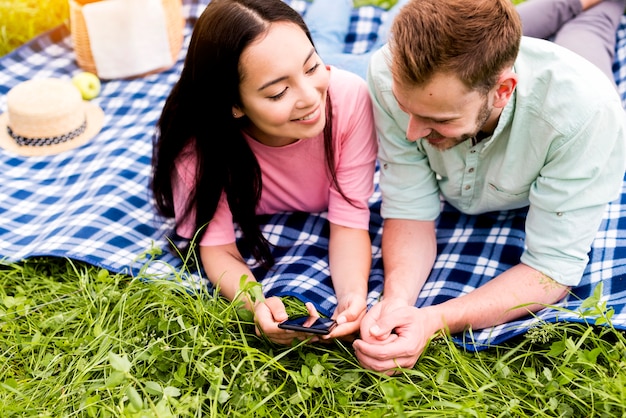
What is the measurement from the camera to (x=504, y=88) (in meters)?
1.82

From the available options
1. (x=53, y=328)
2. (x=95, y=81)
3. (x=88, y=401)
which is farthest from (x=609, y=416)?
(x=95, y=81)

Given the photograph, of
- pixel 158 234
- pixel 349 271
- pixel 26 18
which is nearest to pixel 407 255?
pixel 349 271

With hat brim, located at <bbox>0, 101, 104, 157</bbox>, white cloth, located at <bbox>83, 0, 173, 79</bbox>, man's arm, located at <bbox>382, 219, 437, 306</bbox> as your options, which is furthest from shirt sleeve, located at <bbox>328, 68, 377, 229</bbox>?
white cloth, located at <bbox>83, 0, 173, 79</bbox>

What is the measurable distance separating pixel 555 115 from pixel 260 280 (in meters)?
1.12

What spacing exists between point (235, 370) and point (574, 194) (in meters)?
1.07

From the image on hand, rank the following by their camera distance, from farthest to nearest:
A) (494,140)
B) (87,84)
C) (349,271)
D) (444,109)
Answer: (87,84), (349,271), (494,140), (444,109)

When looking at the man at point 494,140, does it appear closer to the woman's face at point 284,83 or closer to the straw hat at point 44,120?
the woman's face at point 284,83

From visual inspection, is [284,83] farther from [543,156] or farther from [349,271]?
[543,156]

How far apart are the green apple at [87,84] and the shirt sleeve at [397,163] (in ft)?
6.30

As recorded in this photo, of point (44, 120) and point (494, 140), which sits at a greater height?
point (494, 140)

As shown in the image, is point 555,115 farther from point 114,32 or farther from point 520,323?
point 114,32

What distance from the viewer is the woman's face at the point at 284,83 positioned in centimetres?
187

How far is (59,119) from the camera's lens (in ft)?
10.3

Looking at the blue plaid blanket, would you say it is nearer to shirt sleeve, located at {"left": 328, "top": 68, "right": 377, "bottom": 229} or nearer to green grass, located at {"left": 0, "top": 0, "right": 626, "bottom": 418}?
green grass, located at {"left": 0, "top": 0, "right": 626, "bottom": 418}
